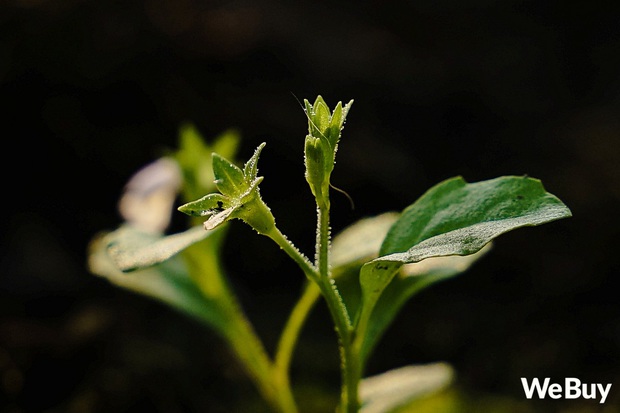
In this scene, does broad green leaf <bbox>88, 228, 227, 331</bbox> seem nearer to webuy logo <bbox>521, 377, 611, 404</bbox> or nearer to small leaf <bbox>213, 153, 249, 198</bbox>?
small leaf <bbox>213, 153, 249, 198</bbox>

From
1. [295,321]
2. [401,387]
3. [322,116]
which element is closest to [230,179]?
[322,116]

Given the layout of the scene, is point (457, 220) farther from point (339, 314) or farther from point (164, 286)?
point (164, 286)

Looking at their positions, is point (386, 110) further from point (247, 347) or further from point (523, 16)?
point (247, 347)

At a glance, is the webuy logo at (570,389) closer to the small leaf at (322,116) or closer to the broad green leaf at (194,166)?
the broad green leaf at (194,166)

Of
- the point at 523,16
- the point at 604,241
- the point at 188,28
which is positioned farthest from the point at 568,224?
the point at 188,28

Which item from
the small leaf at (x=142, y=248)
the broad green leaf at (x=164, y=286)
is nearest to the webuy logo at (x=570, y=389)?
the broad green leaf at (x=164, y=286)

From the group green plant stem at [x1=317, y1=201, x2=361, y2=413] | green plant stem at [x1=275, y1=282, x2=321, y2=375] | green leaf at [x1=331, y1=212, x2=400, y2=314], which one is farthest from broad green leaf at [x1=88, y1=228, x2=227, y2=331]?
green plant stem at [x1=317, y1=201, x2=361, y2=413]
